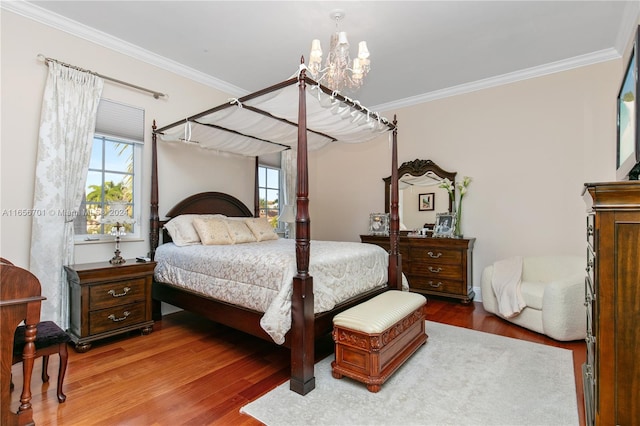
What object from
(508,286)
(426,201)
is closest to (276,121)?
(426,201)

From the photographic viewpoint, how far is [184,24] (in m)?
3.07

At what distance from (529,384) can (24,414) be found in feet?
10.1

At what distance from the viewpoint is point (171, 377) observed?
7.63 ft

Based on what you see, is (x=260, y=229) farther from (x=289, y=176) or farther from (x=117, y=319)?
(x=117, y=319)

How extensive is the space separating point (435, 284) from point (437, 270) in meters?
0.20

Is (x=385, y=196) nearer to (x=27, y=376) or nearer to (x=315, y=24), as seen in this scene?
(x=315, y=24)

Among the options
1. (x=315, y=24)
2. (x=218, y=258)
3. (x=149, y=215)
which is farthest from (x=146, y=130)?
(x=315, y=24)

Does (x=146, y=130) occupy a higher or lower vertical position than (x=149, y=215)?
higher

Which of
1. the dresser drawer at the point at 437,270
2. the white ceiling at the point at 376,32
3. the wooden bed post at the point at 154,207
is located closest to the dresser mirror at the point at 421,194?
the dresser drawer at the point at 437,270

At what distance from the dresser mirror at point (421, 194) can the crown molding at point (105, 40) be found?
120 inches

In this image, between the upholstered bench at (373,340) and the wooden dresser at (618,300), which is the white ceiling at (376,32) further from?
the upholstered bench at (373,340)

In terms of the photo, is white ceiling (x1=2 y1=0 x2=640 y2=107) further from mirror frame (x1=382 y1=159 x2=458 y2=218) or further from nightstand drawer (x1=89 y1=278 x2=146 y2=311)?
nightstand drawer (x1=89 y1=278 x2=146 y2=311)

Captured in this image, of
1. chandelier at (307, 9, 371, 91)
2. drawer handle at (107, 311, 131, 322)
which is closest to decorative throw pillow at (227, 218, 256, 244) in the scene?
drawer handle at (107, 311, 131, 322)

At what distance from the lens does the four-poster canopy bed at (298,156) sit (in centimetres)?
216
